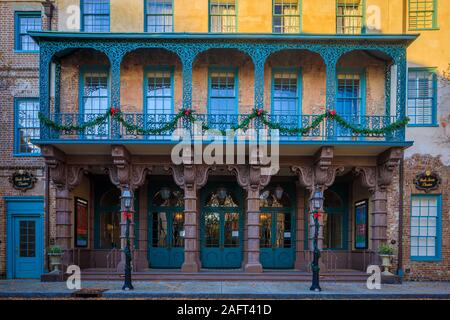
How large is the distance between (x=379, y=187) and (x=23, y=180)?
13.2m

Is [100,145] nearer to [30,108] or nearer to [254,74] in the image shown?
[30,108]

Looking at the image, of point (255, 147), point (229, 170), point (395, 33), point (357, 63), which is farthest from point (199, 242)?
point (395, 33)

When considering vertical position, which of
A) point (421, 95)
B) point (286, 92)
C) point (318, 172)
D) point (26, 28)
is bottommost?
point (318, 172)

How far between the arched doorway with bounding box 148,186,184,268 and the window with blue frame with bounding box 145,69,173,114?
136 inches

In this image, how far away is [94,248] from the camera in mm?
17984

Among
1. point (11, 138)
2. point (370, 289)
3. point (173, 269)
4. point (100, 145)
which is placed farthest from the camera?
point (173, 269)

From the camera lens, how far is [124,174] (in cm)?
1581

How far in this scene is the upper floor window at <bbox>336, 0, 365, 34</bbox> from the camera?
1689 centimetres

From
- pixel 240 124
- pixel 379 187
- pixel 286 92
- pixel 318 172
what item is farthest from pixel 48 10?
pixel 379 187

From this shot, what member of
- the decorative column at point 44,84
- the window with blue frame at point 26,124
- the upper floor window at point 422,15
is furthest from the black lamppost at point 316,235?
the window with blue frame at point 26,124

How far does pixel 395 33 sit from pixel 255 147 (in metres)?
6.83

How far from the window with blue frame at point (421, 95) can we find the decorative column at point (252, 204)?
6.27 m

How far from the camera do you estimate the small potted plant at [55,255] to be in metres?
15.1

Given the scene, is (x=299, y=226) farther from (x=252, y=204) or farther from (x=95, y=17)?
(x=95, y=17)
